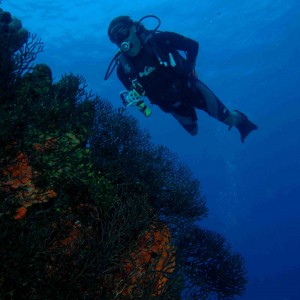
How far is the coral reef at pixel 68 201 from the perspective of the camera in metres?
2.77

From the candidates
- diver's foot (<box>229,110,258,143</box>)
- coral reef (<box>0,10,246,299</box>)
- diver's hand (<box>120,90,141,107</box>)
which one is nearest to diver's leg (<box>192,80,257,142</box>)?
diver's foot (<box>229,110,258,143</box>)

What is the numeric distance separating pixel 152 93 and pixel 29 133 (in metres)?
4.33

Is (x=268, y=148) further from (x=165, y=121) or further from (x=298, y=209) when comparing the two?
(x=165, y=121)

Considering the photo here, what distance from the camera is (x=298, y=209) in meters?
63.7

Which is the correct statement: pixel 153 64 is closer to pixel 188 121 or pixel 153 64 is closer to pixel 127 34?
pixel 127 34

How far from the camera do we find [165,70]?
6.89 metres

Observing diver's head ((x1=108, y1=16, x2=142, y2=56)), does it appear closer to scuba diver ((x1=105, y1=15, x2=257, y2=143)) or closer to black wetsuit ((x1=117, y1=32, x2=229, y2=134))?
scuba diver ((x1=105, y1=15, x2=257, y2=143))

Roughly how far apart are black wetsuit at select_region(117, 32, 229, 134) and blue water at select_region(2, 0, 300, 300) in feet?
68.5

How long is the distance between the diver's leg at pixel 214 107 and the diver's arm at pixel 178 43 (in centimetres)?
79

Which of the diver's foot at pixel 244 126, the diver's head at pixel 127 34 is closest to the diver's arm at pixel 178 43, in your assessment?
the diver's head at pixel 127 34

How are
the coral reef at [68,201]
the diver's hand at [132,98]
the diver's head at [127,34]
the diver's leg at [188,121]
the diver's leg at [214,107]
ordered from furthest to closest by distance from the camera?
the diver's leg at [188,121] < the diver's leg at [214,107] < the diver's head at [127,34] < the diver's hand at [132,98] < the coral reef at [68,201]

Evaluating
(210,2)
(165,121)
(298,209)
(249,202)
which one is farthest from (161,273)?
(249,202)

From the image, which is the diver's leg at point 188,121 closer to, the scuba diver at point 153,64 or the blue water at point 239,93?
the scuba diver at point 153,64

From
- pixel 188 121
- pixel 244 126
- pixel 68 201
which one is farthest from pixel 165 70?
pixel 68 201
